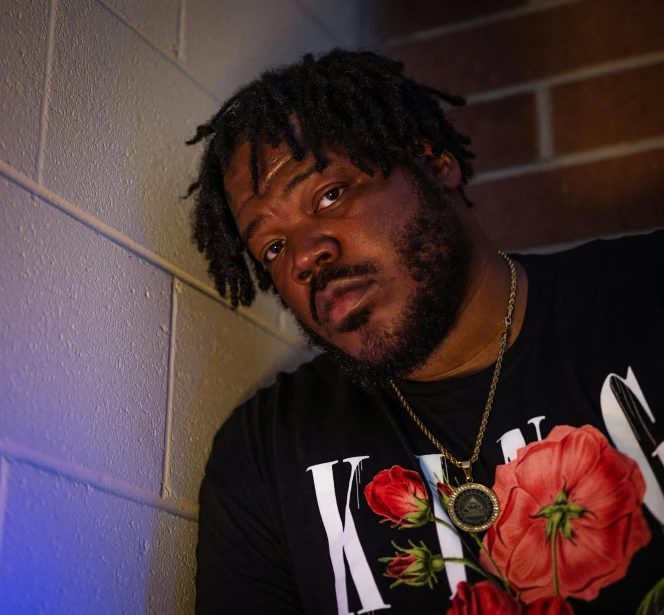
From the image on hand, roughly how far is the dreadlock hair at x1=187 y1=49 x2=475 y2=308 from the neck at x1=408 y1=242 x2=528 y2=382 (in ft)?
0.73

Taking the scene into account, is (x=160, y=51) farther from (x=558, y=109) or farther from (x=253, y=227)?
(x=558, y=109)

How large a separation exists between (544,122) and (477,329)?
795mm

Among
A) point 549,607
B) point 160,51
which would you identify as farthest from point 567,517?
point 160,51

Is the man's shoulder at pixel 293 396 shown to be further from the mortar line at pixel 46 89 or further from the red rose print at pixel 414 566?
the mortar line at pixel 46 89

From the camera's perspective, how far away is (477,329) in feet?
4.35

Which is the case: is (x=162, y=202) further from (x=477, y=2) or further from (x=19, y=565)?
(x=477, y=2)

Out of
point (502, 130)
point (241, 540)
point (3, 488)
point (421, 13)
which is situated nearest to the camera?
point (3, 488)

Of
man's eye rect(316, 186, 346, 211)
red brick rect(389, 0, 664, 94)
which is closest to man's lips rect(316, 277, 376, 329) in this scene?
man's eye rect(316, 186, 346, 211)

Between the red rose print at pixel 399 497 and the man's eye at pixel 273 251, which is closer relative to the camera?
the red rose print at pixel 399 497

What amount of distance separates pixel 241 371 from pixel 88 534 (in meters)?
0.50

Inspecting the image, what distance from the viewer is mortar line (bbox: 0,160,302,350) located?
1099 mm

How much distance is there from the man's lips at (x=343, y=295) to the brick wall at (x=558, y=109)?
0.72 meters

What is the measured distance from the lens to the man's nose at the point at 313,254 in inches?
50.2

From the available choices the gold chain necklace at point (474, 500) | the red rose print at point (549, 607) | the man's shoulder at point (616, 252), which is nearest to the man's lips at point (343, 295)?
the gold chain necklace at point (474, 500)
